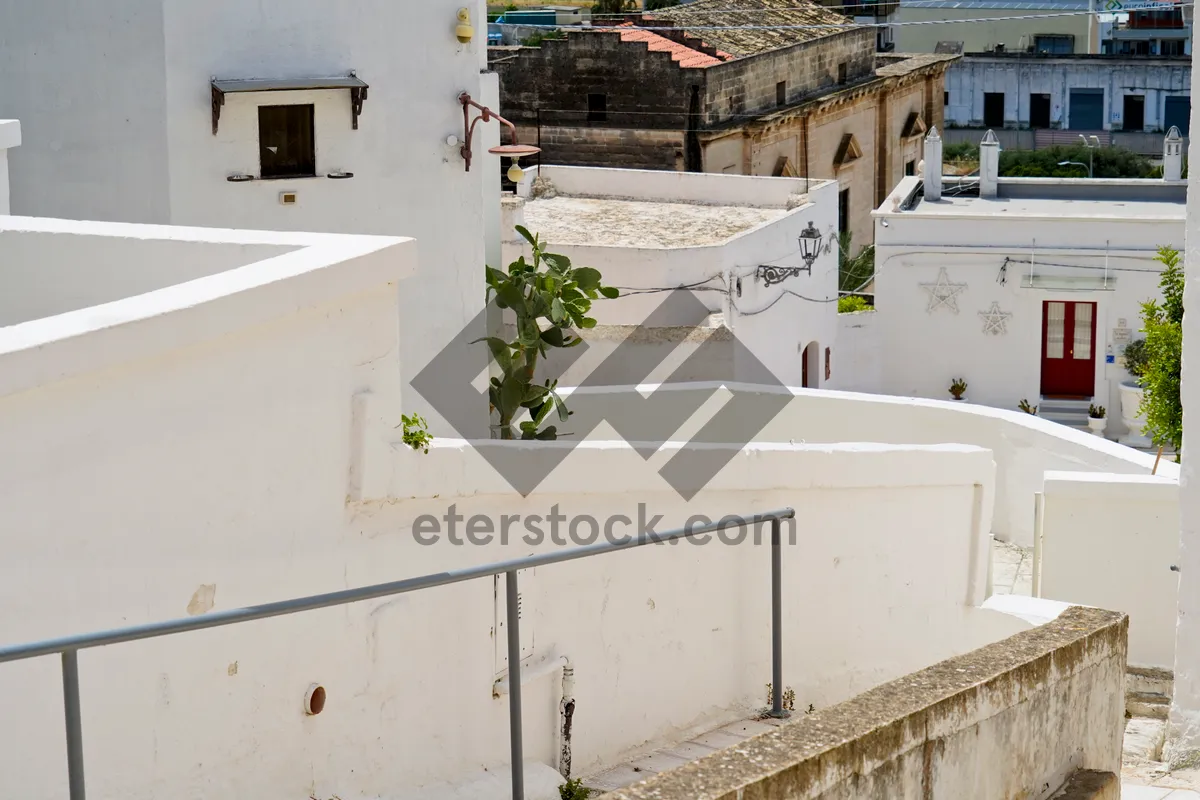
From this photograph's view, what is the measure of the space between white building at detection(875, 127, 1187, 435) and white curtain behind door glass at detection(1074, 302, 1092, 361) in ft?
0.05

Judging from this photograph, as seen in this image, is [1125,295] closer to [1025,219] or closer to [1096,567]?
[1025,219]

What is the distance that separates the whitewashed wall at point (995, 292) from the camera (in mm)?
23578

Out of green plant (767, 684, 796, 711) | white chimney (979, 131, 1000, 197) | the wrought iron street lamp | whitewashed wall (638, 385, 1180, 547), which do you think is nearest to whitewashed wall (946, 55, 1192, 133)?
white chimney (979, 131, 1000, 197)

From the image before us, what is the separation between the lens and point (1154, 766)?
8.94 m

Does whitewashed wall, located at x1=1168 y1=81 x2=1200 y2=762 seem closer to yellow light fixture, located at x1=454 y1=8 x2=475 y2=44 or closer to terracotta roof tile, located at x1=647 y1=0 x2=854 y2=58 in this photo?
yellow light fixture, located at x1=454 y1=8 x2=475 y2=44

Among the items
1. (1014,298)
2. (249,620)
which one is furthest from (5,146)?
(1014,298)

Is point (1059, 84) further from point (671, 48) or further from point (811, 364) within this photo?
point (811, 364)

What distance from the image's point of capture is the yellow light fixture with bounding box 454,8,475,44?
11375 mm

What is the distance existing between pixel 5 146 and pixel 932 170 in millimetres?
21648

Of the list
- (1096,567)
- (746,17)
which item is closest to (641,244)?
(1096,567)

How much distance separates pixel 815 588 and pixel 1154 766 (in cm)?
319

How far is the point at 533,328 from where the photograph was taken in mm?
8008

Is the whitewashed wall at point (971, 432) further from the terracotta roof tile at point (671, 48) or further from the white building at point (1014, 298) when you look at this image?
the terracotta roof tile at point (671, 48)

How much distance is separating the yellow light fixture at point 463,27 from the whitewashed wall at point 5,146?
483cm
